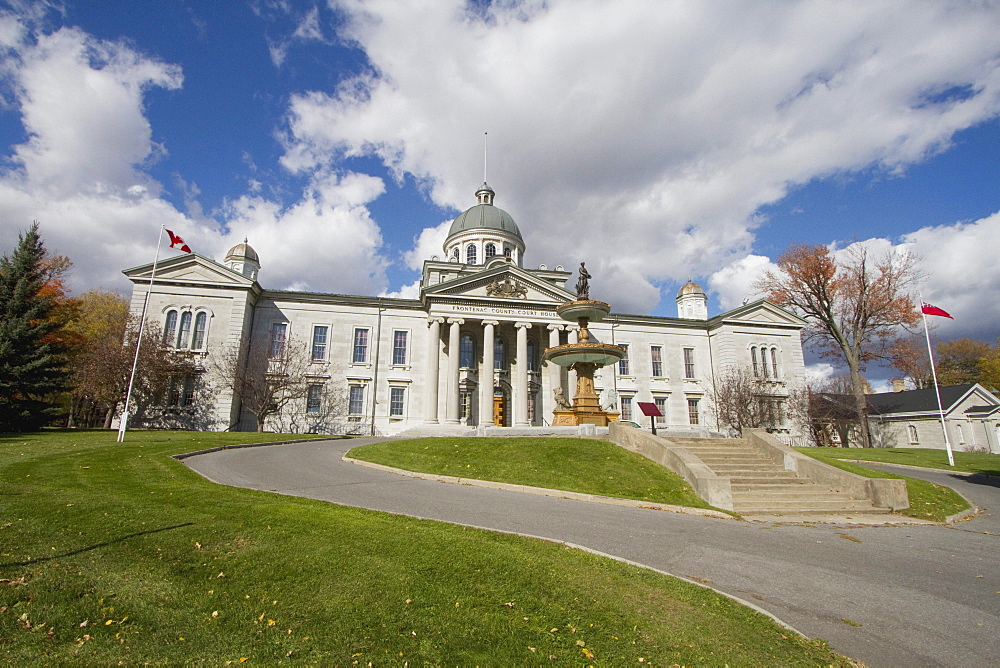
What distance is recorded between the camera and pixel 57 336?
29.9m

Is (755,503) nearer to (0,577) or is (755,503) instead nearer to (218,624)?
(218,624)

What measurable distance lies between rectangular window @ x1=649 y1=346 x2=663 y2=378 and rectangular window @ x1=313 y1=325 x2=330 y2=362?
28.4m

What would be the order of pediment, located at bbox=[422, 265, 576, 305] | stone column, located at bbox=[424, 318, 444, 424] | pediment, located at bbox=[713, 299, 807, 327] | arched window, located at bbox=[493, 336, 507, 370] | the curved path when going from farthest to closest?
1. pediment, located at bbox=[713, 299, 807, 327]
2. arched window, located at bbox=[493, 336, 507, 370]
3. pediment, located at bbox=[422, 265, 576, 305]
4. stone column, located at bbox=[424, 318, 444, 424]
5. the curved path

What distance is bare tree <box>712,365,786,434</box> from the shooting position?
39906 millimetres

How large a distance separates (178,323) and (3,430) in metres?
13.4

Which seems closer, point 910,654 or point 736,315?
point 910,654

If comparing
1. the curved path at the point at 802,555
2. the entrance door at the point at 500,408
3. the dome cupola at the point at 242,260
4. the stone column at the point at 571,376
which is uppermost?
the dome cupola at the point at 242,260

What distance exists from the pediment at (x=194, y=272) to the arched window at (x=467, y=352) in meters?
16.6

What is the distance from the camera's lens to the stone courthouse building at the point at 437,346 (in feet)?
117

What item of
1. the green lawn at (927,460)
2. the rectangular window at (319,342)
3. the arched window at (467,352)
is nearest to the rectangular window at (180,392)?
the rectangular window at (319,342)

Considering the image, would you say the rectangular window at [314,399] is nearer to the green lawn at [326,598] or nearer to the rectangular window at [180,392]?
the rectangular window at [180,392]

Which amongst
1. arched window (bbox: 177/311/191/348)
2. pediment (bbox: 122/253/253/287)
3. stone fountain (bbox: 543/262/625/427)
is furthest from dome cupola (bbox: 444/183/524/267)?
stone fountain (bbox: 543/262/625/427)

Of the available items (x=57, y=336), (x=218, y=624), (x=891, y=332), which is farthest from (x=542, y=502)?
(x=891, y=332)

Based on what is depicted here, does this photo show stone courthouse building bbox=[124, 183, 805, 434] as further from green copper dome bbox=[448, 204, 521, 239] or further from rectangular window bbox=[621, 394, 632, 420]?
green copper dome bbox=[448, 204, 521, 239]
